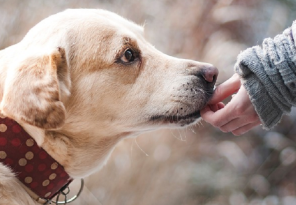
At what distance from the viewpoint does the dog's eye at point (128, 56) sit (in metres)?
1.80

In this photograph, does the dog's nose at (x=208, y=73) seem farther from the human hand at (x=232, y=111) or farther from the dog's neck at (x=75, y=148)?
the dog's neck at (x=75, y=148)

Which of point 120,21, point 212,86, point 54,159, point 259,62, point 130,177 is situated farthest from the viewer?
point 130,177

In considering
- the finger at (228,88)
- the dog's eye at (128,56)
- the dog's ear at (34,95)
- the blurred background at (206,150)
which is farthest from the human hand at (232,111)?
the blurred background at (206,150)

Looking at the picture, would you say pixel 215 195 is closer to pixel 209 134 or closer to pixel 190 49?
pixel 209 134

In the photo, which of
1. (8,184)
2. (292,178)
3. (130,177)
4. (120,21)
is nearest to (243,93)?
(120,21)

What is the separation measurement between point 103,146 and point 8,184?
480mm

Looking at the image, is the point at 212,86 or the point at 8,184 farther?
the point at 212,86

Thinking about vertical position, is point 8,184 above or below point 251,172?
above

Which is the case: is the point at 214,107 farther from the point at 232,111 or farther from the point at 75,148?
the point at 75,148

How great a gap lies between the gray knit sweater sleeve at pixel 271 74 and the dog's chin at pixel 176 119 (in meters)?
0.34

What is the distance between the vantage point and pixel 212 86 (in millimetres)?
1828

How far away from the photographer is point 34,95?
1478mm

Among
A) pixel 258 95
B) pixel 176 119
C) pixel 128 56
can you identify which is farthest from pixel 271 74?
pixel 128 56

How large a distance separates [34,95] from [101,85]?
361 millimetres
